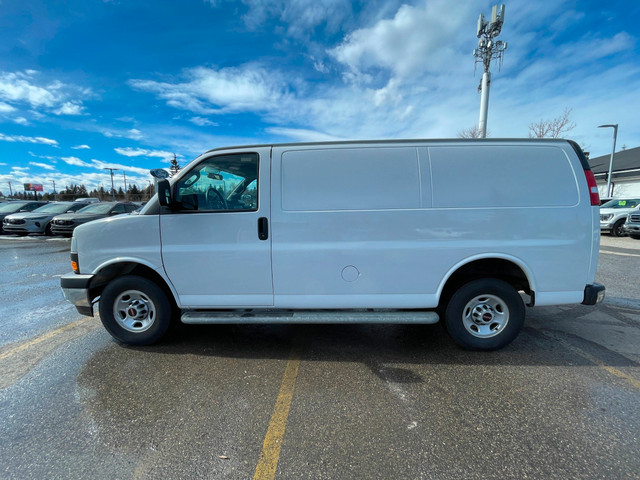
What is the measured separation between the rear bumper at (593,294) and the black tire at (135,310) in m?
4.46

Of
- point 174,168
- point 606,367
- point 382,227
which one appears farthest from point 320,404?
point 174,168

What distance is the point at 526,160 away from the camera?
3105 millimetres

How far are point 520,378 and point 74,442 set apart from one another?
12.1ft

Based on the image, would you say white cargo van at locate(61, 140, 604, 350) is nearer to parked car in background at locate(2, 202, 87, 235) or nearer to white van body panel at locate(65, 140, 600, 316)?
white van body panel at locate(65, 140, 600, 316)

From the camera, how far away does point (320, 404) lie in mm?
2514

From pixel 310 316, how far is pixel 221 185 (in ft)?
5.69

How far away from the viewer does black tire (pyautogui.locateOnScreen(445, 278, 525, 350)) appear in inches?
126

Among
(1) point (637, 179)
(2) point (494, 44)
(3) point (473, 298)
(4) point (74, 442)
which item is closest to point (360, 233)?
(3) point (473, 298)

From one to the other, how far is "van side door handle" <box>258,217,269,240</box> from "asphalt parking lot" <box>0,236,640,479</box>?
52.3 inches

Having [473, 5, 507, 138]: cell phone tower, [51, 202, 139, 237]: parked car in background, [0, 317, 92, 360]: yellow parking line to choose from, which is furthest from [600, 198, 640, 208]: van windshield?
[51, 202, 139, 237]: parked car in background

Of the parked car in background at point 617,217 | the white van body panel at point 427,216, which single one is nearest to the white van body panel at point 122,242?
the white van body panel at point 427,216

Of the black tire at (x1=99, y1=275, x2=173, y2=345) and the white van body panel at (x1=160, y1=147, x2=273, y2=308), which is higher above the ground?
the white van body panel at (x1=160, y1=147, x2=273, y2=308)

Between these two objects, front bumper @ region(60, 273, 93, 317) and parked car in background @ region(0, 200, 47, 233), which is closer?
front bumper @ region(60, 273, 93, 317)

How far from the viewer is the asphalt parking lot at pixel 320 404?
1958mm
